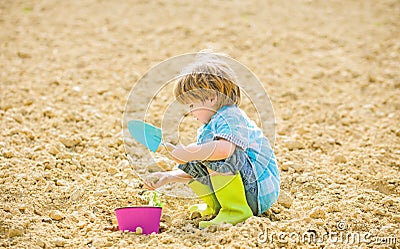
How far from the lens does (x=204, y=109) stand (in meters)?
2.64

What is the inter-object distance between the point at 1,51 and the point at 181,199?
122 inches

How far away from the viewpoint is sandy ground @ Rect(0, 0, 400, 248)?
102 inches

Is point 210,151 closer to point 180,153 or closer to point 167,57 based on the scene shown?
point 180,153

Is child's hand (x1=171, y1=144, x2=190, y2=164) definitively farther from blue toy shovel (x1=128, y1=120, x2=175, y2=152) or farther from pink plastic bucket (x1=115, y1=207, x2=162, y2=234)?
pink plastic bucket (x1=115, y1=207, x2=162, y2=234)

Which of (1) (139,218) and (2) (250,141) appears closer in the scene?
(1) (139,218)

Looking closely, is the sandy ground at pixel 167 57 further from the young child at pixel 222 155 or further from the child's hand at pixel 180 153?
the child's hand at pixel 180 153

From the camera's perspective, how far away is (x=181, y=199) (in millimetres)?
3018

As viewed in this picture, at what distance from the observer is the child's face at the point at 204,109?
263 cm

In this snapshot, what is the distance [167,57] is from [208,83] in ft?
9.06

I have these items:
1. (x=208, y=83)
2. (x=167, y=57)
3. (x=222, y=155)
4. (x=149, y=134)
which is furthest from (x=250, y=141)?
(x=167, y=57)

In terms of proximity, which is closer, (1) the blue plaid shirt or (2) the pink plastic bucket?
(2) the pink plastic bucket

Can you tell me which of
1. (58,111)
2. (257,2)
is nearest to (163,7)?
(257,2)

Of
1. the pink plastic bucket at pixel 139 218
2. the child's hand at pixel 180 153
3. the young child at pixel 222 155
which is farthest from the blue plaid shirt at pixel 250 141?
the pink plastic bucket at pixel 139 218

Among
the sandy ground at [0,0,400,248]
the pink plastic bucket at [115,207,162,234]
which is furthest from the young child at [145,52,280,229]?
the pink plastic bucket at [115,207,162,234]
